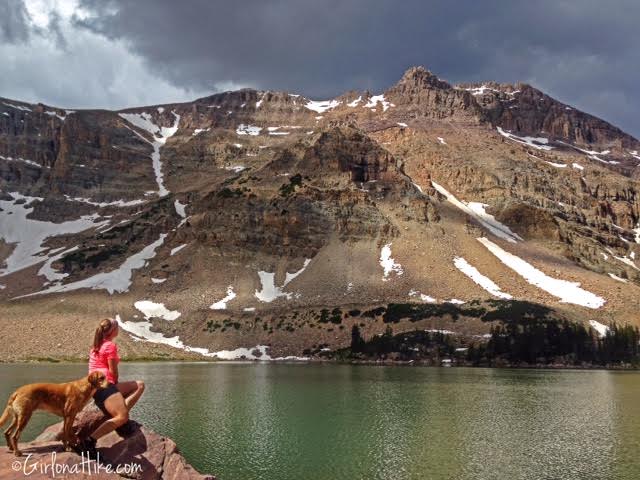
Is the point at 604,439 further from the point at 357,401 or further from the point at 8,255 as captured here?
the point at 8,255

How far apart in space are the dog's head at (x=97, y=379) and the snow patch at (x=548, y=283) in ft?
418

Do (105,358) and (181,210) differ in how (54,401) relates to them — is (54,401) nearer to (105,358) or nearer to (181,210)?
(105,358)

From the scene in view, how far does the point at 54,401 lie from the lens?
14.5 metres

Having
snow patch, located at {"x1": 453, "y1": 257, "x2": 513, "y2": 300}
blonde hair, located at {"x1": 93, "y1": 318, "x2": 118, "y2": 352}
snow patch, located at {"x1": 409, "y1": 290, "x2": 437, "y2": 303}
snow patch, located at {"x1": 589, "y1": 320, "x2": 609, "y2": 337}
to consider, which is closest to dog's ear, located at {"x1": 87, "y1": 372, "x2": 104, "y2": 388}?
blonde hair, located at {"x1": 93, "y1": 318, "x2": 118, "y2": 352}

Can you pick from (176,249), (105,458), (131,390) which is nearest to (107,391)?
(131,390)

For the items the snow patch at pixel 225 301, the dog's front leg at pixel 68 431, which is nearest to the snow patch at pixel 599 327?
the snow patch at pixel 225 301

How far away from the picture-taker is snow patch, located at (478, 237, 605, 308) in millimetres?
130062

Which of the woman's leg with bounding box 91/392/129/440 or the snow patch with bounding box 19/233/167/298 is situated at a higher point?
the snow patch with bounding box 19/233/167/298

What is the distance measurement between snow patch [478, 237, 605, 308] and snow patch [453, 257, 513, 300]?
994 centimetres

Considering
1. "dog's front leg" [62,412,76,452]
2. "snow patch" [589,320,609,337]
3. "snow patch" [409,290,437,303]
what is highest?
"snow patch" [409,290,437,303]

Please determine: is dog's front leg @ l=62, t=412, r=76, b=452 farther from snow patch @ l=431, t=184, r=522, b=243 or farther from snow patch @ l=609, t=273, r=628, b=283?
snow patch @ l=609, t=273, r=628, b=283

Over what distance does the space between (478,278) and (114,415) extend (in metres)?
131

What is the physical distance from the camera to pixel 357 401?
50719mm

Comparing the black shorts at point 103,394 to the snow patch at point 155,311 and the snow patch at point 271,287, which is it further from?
the snow patch at point 271,287
